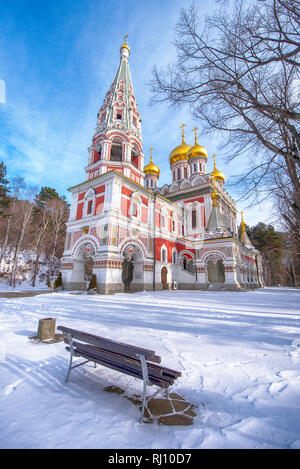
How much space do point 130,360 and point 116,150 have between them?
71.2 feet

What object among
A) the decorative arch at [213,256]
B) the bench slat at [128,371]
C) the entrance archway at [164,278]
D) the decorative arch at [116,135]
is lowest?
the bench slat at [128,371]

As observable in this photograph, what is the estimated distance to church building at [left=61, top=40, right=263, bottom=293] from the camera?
1625 cm

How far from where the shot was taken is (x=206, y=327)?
5.28 metres

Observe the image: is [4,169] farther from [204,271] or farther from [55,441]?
[55,441]

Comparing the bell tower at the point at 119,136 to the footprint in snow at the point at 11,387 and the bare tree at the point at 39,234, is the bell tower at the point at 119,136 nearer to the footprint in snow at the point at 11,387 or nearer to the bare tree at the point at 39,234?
the bare tree at the point at 39,234

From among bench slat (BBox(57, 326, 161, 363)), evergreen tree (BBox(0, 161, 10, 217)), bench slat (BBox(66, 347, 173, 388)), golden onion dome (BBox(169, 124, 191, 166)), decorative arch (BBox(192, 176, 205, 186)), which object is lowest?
bench slat (BBox(66, 347, 173, 388))

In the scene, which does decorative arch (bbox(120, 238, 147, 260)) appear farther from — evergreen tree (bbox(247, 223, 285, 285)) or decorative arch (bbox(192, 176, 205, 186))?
evergreen tree (bbox(247, 223, 285, 285))

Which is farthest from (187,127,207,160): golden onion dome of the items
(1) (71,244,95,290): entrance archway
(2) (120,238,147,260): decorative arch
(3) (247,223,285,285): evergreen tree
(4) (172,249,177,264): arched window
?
(3) (247,223,285,285): evergreen tree

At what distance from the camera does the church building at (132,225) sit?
1625cm

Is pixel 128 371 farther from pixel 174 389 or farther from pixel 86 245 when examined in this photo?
pixel 86 245

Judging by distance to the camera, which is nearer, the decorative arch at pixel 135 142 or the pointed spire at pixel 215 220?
the decorative arch at pixel 135 142

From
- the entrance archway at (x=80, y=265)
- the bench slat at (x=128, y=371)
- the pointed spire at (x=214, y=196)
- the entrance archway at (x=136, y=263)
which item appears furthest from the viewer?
the pointed spire at (x=214, y=196)

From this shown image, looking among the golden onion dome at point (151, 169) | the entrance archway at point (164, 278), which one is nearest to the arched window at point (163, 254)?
the entrance archway at point (164, 278)

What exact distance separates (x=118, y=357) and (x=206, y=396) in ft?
3.46
